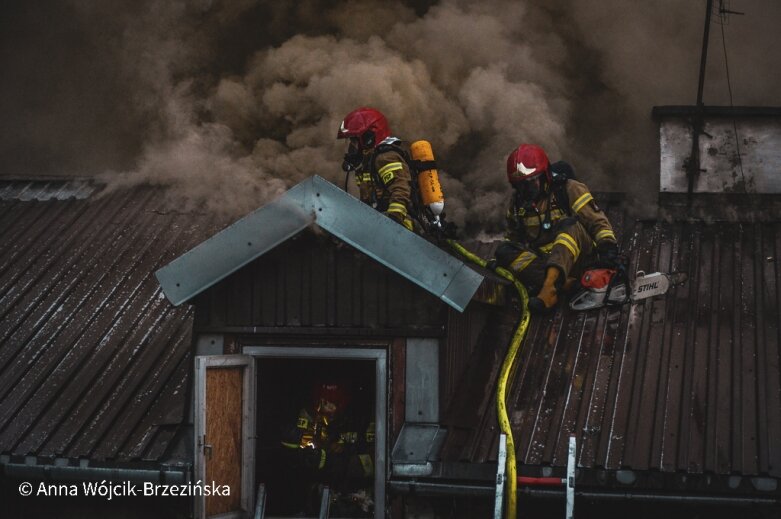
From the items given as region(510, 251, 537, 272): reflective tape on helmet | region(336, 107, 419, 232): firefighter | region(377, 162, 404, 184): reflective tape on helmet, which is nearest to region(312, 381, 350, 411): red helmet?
region(336, 107, 419, 232): firefighter

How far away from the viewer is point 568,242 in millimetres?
10266

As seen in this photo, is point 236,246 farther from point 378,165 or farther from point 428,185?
point 428,185

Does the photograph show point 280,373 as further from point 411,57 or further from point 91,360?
point 411,57

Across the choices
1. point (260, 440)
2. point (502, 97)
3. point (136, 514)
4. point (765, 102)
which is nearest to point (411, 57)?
point (502, 97)

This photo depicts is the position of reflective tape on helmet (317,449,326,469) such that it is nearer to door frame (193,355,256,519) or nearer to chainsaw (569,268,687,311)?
door frame (193,355,256,519)

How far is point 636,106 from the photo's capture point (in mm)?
15438

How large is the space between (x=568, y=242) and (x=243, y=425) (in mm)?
3174

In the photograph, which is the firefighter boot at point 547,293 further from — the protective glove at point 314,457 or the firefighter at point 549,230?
the protective glove at point 314,457

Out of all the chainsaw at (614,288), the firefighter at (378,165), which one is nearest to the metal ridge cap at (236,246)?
the firefighter at (378,165)

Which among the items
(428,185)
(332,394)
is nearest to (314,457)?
(332,394)

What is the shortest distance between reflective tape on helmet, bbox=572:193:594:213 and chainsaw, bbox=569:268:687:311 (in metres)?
0.63

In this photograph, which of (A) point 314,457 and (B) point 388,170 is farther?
(A) point 314,457

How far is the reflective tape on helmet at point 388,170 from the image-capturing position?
10906 mm

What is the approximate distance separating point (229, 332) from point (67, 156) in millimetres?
10294
